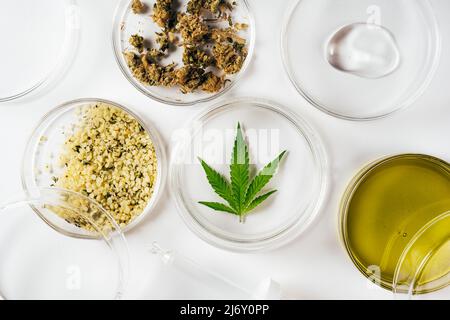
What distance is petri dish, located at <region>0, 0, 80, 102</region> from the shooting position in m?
1.08

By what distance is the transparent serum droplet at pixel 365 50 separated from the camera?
3.45 ft

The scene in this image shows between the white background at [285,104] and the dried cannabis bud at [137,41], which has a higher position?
the dried cannabis bud at [137,41]

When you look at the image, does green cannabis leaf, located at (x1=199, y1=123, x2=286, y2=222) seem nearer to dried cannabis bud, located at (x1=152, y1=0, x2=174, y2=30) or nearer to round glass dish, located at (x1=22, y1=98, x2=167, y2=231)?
round glass dish, located at (x1=22, y1=98, x2=167, y2=231)

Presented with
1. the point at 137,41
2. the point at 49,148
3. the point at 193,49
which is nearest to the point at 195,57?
the point at 193,49

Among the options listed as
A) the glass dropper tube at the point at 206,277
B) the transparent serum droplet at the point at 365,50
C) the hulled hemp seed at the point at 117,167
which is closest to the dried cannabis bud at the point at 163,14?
the hulled hemp seed at the point at 117,167

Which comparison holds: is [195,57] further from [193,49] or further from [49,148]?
[49,148]

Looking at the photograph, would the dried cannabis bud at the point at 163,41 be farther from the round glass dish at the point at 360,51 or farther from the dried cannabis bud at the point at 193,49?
the round glass dish at the point at 360,51

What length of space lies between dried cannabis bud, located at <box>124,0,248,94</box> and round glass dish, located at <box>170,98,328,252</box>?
Answer: 0.26 feet

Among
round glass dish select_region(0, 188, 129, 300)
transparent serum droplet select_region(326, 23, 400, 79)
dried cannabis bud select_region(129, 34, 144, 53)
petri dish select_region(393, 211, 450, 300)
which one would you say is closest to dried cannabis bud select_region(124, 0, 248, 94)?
dried cannabis bud select_region(129, 34, 144, 53)

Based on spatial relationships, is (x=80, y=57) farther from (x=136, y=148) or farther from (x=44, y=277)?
(x=44, y=277)

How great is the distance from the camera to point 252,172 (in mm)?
1058

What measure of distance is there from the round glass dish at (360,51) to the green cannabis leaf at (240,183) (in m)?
0.18

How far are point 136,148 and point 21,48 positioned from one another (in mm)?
365

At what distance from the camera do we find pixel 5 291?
42.1 inches
